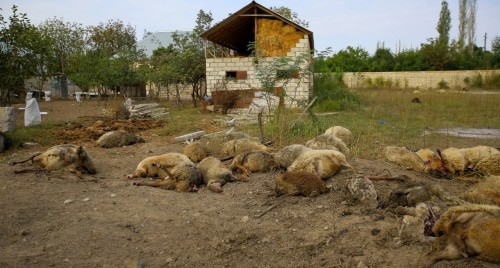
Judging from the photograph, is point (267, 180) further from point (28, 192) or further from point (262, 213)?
point (28, 192)

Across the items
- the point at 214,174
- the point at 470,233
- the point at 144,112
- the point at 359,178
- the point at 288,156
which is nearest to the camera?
the point at 470,233

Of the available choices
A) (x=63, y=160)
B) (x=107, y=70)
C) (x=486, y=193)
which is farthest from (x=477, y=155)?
(x=107, y=70)

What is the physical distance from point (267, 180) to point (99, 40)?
34.6 m

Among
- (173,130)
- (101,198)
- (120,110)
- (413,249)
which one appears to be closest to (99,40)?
(120,110)

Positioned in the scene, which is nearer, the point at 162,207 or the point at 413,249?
the point at 413,249

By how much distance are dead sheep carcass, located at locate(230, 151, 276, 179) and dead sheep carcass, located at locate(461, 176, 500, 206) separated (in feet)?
9.00

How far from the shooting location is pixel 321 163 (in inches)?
213

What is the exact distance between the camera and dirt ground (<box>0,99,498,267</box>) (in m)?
3.67

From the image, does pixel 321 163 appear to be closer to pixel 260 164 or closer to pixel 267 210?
pixel 267 210

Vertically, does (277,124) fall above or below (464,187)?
above

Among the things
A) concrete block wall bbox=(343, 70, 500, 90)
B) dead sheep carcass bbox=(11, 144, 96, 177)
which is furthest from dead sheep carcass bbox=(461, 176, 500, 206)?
concrete block wall bbox=(343, 70, 500, 90)

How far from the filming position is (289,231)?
4211 mm

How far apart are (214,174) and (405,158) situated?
116 inches

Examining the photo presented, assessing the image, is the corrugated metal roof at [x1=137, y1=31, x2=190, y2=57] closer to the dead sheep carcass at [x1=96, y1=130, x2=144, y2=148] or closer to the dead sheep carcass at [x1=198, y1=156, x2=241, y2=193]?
the dead sheep carcass at [x1=96, y1=130, x2=144, y2=148]
